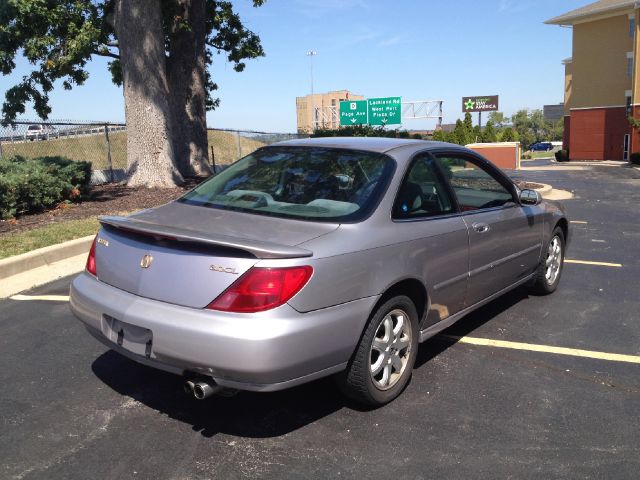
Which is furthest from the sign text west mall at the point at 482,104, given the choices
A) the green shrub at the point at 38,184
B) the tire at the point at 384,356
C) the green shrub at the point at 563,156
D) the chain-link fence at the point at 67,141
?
the tire at the point at 384,356

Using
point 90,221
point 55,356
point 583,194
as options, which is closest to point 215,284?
point 55,356

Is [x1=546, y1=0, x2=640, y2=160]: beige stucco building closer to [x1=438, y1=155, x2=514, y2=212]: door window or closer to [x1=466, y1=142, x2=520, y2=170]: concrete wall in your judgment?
[x1=466, y1=142, x2=520, y2=170]: concrete wall

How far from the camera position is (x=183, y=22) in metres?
15.4

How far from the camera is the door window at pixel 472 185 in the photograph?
14.9 ft

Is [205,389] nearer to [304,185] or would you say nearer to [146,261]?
[146,261]

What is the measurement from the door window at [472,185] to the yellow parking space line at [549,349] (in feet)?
3.53

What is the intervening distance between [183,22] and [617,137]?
3597 centimetres

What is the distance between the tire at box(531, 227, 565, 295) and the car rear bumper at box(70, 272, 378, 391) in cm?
308

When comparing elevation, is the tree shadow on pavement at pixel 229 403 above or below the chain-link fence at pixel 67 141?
below

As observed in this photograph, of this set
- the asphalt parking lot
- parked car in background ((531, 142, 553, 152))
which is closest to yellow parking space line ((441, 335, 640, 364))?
the asphalt parking lot

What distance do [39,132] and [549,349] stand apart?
14.5m

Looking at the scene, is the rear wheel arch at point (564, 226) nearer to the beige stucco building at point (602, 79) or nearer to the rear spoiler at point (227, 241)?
the rear spoiler at point (227, 241)

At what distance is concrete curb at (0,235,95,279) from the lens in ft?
22.1

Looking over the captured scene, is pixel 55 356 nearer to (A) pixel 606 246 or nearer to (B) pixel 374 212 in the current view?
(B) pixel 374 212
